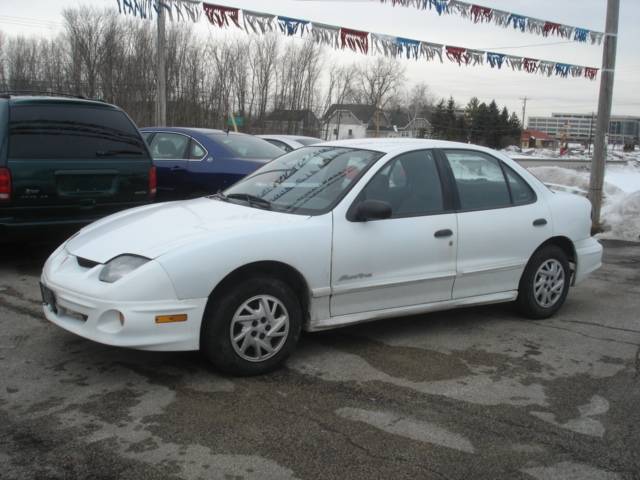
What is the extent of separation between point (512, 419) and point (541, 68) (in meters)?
10.4

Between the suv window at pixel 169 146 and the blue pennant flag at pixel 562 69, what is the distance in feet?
25.2

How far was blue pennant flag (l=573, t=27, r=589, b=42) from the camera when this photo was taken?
11594mm

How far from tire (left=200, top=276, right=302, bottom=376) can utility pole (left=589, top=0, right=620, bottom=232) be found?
28.6 feet

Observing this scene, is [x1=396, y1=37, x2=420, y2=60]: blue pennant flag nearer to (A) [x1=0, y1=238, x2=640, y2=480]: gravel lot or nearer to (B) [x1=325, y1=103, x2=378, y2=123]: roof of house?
(A) [x1=0, y1=238, x2=640, y2=480]: gravel lot

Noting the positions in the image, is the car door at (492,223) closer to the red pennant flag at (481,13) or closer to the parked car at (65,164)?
the parked car at (65,164)

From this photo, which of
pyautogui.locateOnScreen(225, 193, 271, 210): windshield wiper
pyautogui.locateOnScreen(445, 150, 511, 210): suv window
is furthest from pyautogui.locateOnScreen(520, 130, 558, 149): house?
pyautogui.locateOnScreen(225, 193, 271, 210): windshield wiper

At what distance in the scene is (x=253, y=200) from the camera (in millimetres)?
4832

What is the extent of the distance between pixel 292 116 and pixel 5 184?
5830 cm

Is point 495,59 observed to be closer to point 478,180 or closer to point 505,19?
point 505,19

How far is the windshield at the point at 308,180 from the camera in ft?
15.2

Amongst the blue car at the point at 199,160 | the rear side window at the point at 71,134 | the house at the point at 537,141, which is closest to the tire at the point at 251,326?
the rear side window at the point at 71,134

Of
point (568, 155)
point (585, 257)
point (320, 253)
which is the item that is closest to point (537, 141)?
point (568, 155)

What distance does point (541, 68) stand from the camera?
12586 mm

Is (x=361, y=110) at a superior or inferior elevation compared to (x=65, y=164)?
superior
